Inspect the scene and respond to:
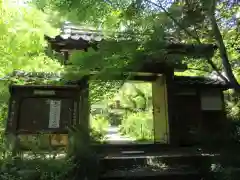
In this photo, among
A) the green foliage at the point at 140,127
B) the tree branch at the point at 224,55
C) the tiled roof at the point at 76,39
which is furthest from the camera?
the green foliage at the point at 140,127

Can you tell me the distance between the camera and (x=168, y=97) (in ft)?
23.8

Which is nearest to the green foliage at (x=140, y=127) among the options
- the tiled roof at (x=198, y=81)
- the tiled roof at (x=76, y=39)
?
the tiled roof at (x=198, y=81)

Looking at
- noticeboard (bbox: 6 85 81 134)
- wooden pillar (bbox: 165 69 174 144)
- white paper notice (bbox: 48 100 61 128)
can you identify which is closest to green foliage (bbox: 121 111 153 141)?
wooden pillar (bbox: 165 69 174 144)

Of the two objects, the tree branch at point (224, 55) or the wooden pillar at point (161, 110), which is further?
the wooden pillar at point (161, 110)

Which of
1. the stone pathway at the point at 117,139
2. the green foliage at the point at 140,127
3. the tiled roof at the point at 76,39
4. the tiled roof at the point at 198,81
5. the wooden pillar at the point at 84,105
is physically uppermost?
the tiled roof at the point at 76,39

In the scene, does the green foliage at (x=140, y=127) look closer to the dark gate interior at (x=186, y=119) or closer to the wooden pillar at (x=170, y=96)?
the dark gate interior at (x=186, y=119)

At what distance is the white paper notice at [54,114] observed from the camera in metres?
6.46

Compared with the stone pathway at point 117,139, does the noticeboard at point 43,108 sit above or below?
above

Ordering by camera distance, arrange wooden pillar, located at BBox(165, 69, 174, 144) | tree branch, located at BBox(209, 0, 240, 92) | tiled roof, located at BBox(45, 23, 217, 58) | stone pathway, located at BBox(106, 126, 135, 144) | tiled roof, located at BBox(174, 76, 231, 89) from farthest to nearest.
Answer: stone pathway, located at BBox(106, 126, 135, 144) < tiled roof, located at BBox(174, 76, 231, 89) < wooden pillar, located at BBox(165, 69, 174, 144) < tiled roof, located at BBox(45, 23, 217, 58) < tree branch, located at BBox(209, 0, 240, 92)

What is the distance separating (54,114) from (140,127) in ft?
19.4

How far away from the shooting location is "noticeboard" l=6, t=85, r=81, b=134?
21.0ft

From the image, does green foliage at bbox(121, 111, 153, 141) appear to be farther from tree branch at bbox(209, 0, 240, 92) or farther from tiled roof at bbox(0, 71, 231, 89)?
tree branch at bbox(209, 0, 240, 92)

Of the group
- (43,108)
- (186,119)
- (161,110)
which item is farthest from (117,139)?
(43,108)

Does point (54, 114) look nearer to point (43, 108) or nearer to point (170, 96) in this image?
point (43, 108)
